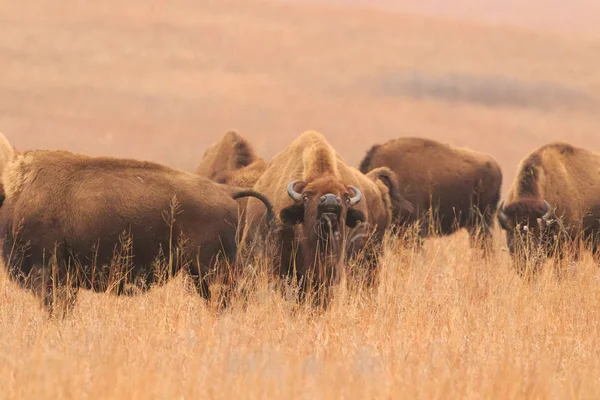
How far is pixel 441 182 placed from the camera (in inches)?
628

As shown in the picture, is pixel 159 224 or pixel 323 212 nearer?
pixel 159 224

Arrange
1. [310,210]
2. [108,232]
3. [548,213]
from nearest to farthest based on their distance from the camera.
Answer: [108,232] < [310,210] < [548,213]

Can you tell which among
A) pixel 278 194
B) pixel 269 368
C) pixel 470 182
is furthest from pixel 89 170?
→ pixel 470 182

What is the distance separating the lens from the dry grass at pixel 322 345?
15.6 feet

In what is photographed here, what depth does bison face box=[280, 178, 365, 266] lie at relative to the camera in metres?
8.18

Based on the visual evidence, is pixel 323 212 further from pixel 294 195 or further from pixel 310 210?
pixel 294 195

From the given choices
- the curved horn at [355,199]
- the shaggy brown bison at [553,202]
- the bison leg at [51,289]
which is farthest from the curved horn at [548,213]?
the bison leg at [51,289]

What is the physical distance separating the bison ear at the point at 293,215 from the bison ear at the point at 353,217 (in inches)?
16.3

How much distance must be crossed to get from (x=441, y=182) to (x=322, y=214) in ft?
26.6

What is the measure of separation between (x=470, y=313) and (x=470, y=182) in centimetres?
888

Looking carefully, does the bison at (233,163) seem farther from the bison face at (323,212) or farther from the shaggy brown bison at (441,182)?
the bison face at (323,212)

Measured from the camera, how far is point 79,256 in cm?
808

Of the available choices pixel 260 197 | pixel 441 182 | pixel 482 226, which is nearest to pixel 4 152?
pixel 260 197

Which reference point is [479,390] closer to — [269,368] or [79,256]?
[269,368]
